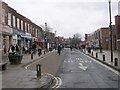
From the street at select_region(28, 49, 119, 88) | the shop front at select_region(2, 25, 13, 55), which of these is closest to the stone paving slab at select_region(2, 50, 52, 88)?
the street at select_region(28, 49, 119, 88)

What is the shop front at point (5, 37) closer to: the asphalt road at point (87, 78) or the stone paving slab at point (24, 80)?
the asphalt road at point (87, 78)

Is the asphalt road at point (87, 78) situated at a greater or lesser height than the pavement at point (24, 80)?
lesser

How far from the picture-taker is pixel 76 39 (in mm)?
166500

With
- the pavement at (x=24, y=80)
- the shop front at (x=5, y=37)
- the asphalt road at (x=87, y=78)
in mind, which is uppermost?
the shop front at (x=5, y=37)

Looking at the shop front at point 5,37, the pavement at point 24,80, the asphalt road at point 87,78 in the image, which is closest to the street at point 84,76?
the asphalt road at point 87,78

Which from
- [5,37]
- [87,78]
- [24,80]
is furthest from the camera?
[5,37]

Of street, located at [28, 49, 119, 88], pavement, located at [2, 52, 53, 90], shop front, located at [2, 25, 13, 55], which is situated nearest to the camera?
pavement, located at [2, 52, 53, 90]

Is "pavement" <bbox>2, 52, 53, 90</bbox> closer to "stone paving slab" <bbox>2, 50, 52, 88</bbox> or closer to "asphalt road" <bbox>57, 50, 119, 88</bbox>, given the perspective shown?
"stone paving slab" <bbox>2, 50, 52, 88</bbox>

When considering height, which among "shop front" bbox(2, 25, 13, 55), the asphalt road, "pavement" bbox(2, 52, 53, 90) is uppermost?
"shop front" bbox(2, 25, 13, 55)

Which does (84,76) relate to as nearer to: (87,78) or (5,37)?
(87,78)

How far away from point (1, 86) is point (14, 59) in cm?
1253

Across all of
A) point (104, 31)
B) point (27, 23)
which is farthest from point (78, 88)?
point (104, 31)

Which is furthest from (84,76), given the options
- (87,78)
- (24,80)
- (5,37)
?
(5,37)

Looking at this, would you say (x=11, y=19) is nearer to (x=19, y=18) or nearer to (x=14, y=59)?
(x=19, y=18)
